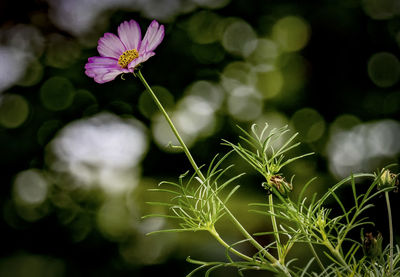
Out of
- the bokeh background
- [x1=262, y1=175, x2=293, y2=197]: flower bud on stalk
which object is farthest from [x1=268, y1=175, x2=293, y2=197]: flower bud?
the bokeh background

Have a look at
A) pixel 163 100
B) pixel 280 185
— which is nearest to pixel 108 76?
pixel 280 185

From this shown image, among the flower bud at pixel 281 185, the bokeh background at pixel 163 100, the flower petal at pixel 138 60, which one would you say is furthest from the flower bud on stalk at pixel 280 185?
the bokeh background at pixel 163 100

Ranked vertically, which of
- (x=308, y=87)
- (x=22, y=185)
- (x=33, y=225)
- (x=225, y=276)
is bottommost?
(x=225, y=276)

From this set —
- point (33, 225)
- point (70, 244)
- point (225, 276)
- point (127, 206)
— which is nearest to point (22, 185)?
point (33, 225)

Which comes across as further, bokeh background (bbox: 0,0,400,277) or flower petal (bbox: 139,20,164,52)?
bokeh background (bbox: 0,0,400,277)

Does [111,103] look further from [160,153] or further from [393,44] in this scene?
[393,44]

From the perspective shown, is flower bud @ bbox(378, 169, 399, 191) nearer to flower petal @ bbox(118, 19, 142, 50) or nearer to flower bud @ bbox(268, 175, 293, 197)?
flower bud @ bbox(268, 175, 293, 197)

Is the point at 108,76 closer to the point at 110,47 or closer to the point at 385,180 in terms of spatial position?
the point at 110,47
